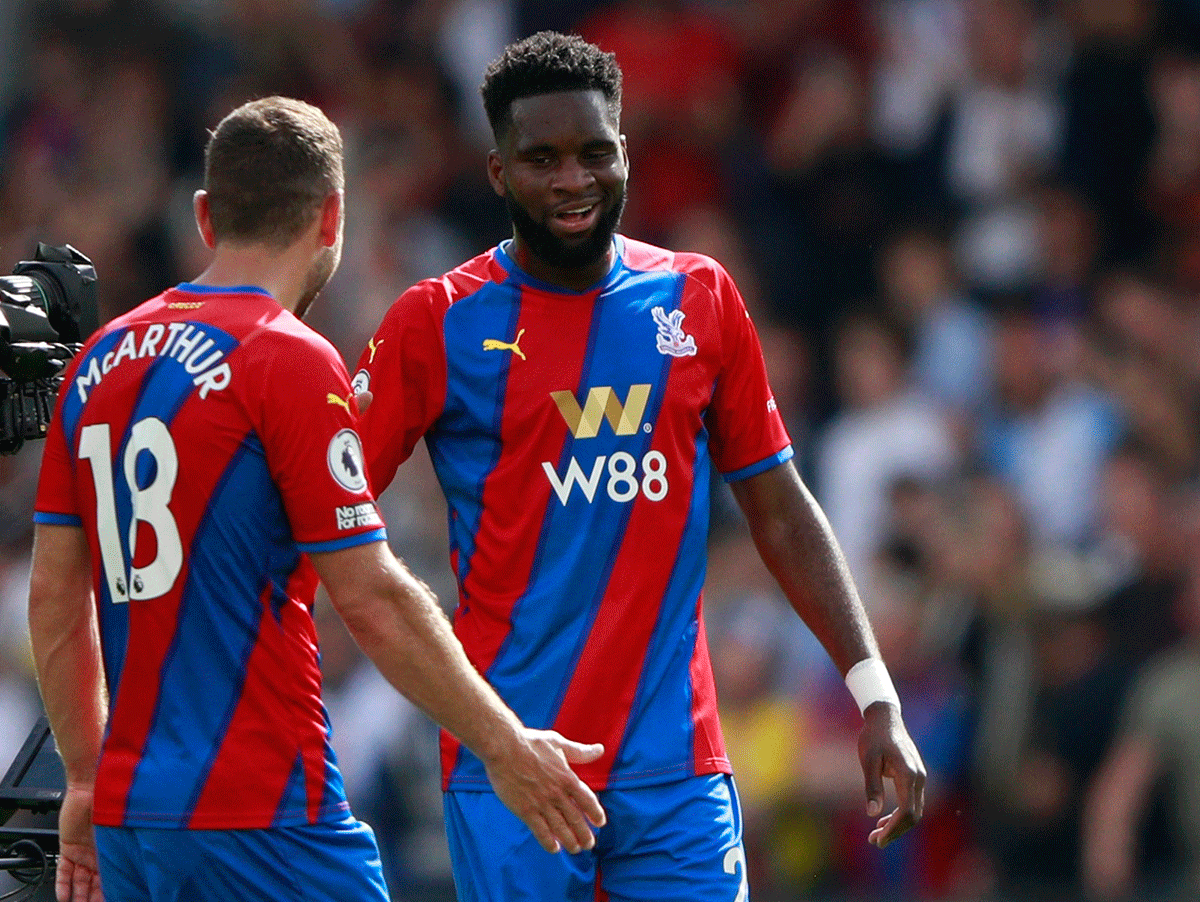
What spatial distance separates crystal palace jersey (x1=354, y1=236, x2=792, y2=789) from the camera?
386 cm

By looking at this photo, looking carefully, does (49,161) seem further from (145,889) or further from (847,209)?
(145,889)

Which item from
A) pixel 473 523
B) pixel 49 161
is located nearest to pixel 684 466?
pixel 473 523

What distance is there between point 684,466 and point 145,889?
136 centimetres

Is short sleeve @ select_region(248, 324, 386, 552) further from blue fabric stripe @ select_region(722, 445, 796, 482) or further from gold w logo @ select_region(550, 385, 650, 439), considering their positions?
blue fabric stripe @ select_region(722, 445, 796, 482)

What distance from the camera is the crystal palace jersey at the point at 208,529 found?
330cm

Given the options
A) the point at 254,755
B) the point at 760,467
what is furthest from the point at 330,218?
the point at 760,467

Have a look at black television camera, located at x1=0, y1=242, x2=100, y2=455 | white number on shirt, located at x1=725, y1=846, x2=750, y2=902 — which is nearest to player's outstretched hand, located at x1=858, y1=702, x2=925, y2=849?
white number on shirt, located at x1=725, y1=846, x2=750, y2=902

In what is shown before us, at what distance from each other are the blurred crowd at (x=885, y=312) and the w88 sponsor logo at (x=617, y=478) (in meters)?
4.17

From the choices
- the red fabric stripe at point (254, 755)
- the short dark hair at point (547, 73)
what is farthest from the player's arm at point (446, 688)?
the short dark hair at point (547, 73)

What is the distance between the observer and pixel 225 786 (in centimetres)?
336

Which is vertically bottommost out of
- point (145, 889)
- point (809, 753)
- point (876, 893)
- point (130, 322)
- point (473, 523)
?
point (876, 893)

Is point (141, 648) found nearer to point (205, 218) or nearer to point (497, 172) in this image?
point (205, 218)

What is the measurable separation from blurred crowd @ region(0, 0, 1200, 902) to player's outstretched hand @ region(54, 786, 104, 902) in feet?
14.9

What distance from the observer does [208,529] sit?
10.9 ft
